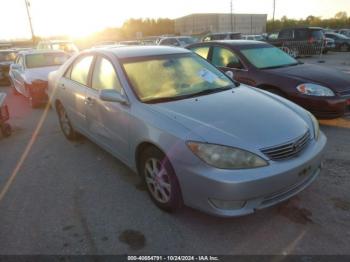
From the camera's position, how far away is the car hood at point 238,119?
2.72m

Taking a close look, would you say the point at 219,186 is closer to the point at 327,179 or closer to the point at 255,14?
the point at 327,179

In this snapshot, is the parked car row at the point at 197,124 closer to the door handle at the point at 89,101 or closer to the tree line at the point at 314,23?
the door handle at the point at 89,101

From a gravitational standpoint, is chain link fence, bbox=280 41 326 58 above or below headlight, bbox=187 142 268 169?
below

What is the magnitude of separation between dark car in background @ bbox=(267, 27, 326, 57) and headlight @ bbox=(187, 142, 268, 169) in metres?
17.6

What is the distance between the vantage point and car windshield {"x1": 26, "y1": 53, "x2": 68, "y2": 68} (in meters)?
9.36

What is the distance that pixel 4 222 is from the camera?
130 inches

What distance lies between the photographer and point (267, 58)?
6230 mm

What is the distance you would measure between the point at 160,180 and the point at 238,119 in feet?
3.13

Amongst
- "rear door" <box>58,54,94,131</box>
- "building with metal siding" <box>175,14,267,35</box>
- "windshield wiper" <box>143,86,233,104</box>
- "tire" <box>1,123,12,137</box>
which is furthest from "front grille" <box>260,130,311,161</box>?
"building with metal siding" <box>175,14,267,35</box>

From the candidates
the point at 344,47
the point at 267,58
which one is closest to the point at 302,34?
the point at 344,47

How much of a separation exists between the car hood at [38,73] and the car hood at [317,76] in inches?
234

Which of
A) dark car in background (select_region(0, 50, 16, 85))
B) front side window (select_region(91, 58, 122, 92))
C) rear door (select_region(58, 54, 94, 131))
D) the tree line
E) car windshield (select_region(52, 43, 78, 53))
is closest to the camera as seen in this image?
front side window (select_region(91, 58, 122, 92))

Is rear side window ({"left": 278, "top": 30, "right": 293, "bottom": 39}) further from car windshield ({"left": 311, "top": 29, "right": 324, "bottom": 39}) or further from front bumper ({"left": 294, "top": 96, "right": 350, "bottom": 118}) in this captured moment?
front bumper ({"left": 294, "top": 96, "right": 350, "bottom": 118})

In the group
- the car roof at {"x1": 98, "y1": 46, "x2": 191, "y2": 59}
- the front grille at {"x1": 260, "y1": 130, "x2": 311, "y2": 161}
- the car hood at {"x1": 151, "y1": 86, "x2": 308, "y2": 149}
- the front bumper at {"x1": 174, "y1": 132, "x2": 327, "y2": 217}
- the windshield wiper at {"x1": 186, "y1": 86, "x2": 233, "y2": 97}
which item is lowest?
the front bumper at {"x1": 174, "y1": 132, "x2": 327, "y2": 217}
